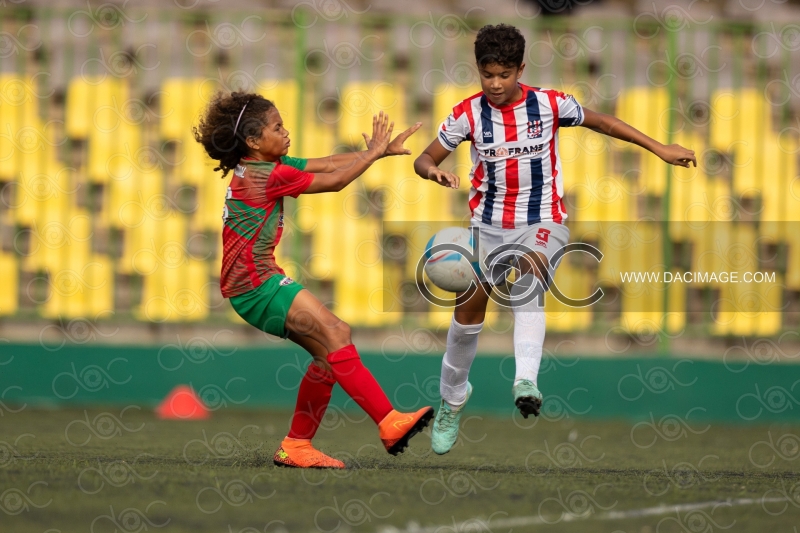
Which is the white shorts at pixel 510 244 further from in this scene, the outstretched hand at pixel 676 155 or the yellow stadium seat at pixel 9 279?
the yellow stadium seat at pixel 9 279

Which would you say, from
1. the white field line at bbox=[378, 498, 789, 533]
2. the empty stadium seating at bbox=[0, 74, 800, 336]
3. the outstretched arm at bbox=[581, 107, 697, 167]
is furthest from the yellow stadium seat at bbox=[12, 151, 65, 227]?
the white field line at bbox=[378, 498, 789, 533]

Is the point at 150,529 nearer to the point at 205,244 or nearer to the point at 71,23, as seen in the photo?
the point at 205,244

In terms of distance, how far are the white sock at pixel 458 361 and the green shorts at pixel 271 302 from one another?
37.0 inches

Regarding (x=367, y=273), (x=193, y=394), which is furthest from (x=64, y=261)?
(x=367, y=273)

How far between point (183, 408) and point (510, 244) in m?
3.85

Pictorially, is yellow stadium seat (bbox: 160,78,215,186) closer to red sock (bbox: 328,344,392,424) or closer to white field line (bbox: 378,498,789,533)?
red sock (bbox: 328,344,392,424)

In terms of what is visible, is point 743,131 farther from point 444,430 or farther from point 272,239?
point 272,239

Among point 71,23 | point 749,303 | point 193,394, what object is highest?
point 71,23

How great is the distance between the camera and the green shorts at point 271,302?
5.28 metres

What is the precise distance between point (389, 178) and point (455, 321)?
3734 millimetres

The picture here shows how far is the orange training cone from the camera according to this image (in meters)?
8.70

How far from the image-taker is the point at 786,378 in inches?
355

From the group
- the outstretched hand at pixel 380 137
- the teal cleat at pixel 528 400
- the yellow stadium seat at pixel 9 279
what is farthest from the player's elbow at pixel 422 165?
the yellow stadium seat at pixel 9 279

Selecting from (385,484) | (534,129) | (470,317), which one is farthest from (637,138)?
(385,484)
